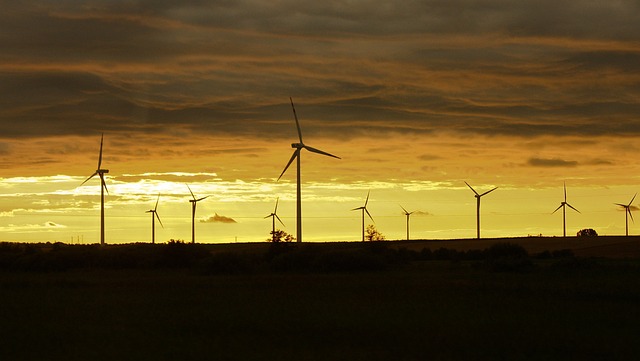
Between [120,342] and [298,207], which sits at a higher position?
[298,207]

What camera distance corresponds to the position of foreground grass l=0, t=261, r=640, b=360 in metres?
28.4

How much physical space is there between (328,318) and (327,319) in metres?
0.32

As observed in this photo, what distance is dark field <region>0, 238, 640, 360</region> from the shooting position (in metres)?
28.5

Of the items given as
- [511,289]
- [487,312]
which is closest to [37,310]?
[487,312]

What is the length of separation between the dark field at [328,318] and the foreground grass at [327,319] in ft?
0.20

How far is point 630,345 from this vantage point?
29094 mm

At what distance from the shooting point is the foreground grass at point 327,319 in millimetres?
28438

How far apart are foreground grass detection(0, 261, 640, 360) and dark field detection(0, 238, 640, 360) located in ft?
0.20

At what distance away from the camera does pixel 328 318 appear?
1470 inches

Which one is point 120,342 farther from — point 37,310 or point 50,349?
point 37,310

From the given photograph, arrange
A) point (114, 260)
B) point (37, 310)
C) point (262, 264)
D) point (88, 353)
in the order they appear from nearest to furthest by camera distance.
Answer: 1. point (88, 353)
2. point (37, 310)
3. point (262, 264)
4. point (114, 260)

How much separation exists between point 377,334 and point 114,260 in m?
63.5

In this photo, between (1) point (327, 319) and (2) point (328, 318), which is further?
(2) point (328, 318)

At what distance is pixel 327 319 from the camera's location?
37.0 metres
